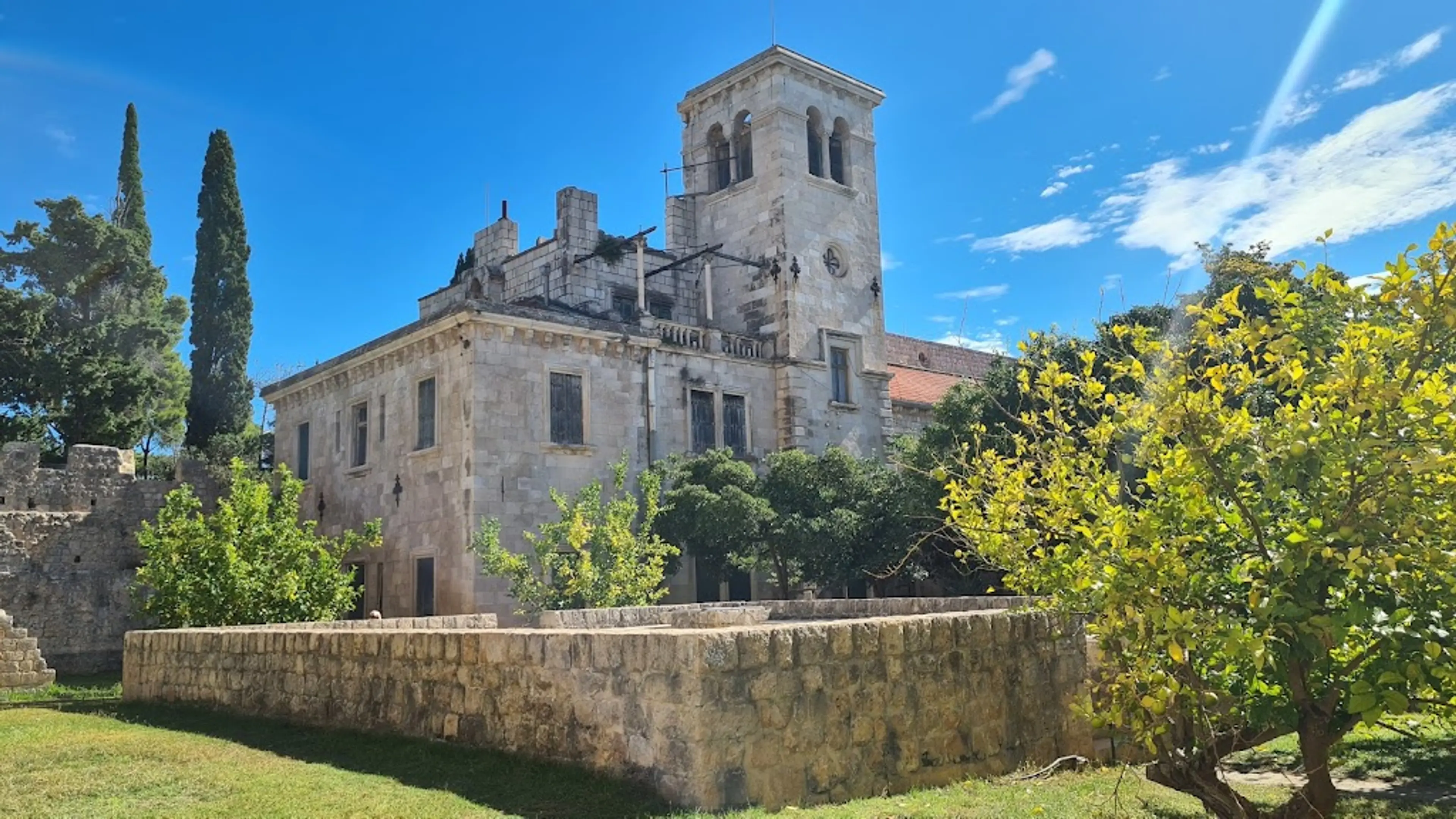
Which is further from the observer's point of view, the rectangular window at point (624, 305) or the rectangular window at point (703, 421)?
the rectangular window at point (624, 305)

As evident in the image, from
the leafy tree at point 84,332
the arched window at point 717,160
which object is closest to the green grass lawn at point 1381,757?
the arched window at point 717,160

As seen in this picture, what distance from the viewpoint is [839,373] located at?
30.7 meters

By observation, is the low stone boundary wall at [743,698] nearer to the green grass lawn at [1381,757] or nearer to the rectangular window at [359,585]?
the green grass lawn at [1381,757]

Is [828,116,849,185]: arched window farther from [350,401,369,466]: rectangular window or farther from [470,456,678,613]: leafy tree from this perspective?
[350,401,369,466]: rectangular window

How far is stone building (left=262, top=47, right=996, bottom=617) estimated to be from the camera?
23.5 metres

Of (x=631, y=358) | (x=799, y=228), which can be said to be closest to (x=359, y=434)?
(x=631, y=358)

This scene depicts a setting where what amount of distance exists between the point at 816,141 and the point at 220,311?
20.3 meters

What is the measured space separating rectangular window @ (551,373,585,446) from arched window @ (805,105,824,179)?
35.6 ft

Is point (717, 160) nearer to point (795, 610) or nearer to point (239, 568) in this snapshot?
point (795, 610)

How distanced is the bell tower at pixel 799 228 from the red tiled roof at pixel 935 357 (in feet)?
24.6

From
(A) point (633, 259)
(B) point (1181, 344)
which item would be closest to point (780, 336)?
(A) point (633, 259)

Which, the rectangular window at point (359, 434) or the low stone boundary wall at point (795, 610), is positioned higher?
the rectangular window at point (359, 434)

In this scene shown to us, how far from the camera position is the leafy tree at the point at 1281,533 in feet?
16.4

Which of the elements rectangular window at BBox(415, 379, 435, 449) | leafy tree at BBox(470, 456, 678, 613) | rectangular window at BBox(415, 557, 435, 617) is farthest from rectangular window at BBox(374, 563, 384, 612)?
leafy tree at BBox(470, 456, 678, 613)
